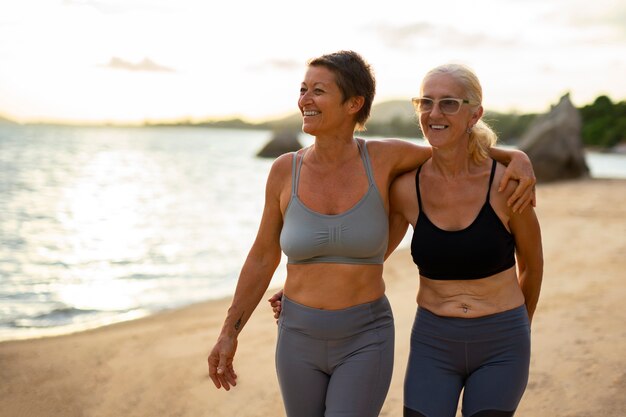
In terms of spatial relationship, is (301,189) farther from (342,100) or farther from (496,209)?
(496,209)

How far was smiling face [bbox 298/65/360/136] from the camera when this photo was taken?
3061mm

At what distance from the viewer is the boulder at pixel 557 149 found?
22047mm

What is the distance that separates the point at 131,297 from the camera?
996cm

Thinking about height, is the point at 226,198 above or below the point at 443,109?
below

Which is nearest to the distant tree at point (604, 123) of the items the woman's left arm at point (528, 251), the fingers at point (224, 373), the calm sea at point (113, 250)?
the calm sea at point (113, 250)

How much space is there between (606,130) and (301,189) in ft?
213

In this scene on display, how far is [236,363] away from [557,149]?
1842 cm

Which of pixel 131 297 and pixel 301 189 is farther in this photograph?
pixel 131 297

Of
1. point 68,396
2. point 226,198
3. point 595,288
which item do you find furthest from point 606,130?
point 68,396

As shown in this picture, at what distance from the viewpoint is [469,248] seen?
2979 millimetres

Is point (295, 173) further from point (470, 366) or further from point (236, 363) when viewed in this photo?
point (236, 363)

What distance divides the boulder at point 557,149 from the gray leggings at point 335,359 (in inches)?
786

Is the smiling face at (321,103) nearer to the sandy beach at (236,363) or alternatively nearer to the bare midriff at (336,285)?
the bare midriff at (336,285)

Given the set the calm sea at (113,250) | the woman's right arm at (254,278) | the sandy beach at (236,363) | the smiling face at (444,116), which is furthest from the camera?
the calm sea at (113,250)
